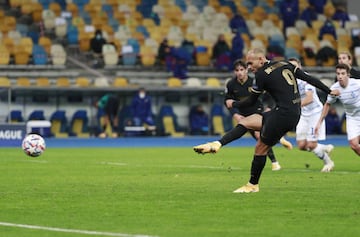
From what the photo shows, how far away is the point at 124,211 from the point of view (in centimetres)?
1133

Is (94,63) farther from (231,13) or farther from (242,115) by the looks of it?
(242,115)

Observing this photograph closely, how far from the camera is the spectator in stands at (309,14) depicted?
46481mm

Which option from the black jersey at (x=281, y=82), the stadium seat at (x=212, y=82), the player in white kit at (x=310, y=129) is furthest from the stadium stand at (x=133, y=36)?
the black jersey at (x=281, y=82)

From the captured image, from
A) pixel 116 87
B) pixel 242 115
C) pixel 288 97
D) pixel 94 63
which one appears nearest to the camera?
pixel 288 97

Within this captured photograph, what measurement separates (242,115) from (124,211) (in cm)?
Result: 960

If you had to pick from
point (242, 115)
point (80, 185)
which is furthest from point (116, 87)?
point (80, 185)

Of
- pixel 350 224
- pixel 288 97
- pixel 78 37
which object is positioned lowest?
pixel 350 224

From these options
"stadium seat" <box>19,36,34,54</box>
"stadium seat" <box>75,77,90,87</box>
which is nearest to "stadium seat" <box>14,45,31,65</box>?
"stadium seat" <box>19,36,34,54</box>

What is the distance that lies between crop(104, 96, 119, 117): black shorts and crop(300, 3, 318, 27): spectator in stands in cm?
1251

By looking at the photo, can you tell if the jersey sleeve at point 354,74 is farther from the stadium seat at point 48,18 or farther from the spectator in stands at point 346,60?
the stadium seat at point 48,18

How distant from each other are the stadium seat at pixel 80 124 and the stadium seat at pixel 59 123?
1.15ft

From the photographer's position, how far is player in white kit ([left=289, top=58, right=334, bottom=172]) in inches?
779

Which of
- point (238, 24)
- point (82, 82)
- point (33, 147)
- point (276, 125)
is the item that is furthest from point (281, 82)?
point (238, 24)

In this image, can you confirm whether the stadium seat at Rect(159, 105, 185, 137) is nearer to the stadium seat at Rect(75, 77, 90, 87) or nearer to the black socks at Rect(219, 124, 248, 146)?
the stadium seat at Rect(75, 77, 90, 87)
